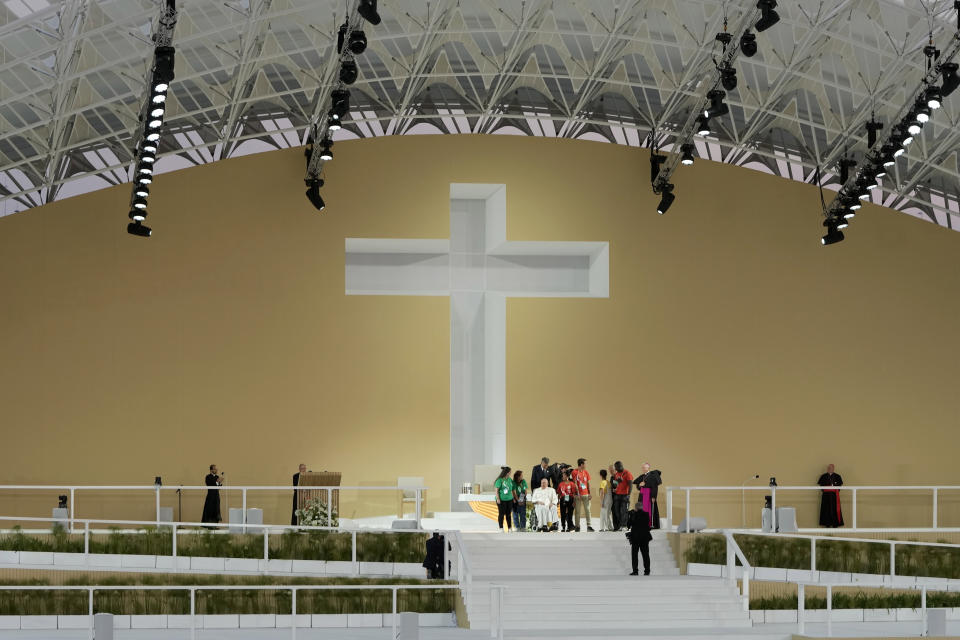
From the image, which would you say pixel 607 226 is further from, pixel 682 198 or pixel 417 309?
pixel 417 309

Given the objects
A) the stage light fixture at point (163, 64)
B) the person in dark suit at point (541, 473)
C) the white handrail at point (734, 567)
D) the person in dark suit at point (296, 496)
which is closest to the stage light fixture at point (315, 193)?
the person in dark suit at point (296, 496)

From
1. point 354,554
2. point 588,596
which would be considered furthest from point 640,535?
point 354,554

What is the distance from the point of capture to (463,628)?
1995cm

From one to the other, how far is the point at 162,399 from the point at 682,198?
13464 millimetres

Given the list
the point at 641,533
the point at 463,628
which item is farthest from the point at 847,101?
the point at 463,628

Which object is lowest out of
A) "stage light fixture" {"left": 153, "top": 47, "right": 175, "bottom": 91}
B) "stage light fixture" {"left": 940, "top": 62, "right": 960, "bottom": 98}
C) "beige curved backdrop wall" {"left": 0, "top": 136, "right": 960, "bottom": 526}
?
"beige curved backdrop wall" {"left": 0, "top": 136, "right": 960, "bottom": 526}

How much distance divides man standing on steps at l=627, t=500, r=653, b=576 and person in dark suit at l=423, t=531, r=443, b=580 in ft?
10.9

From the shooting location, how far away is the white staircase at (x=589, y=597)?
19484 millimetres

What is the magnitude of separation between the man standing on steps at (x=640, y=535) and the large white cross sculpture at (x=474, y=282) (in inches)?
340

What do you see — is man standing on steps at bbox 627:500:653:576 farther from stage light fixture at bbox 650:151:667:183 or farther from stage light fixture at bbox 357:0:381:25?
stage light fixture at bbox 650:151:667:183

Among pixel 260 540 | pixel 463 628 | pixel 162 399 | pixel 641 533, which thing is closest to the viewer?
pixel 463 628

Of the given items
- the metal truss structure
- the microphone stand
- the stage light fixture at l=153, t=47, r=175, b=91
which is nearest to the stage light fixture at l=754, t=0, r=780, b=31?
the metal truss structure

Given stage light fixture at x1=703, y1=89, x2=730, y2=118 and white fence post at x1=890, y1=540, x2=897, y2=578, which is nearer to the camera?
white fence post at x1=890, y1=540, x2=897, y2=578

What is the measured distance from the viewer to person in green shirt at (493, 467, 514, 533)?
24531mm
